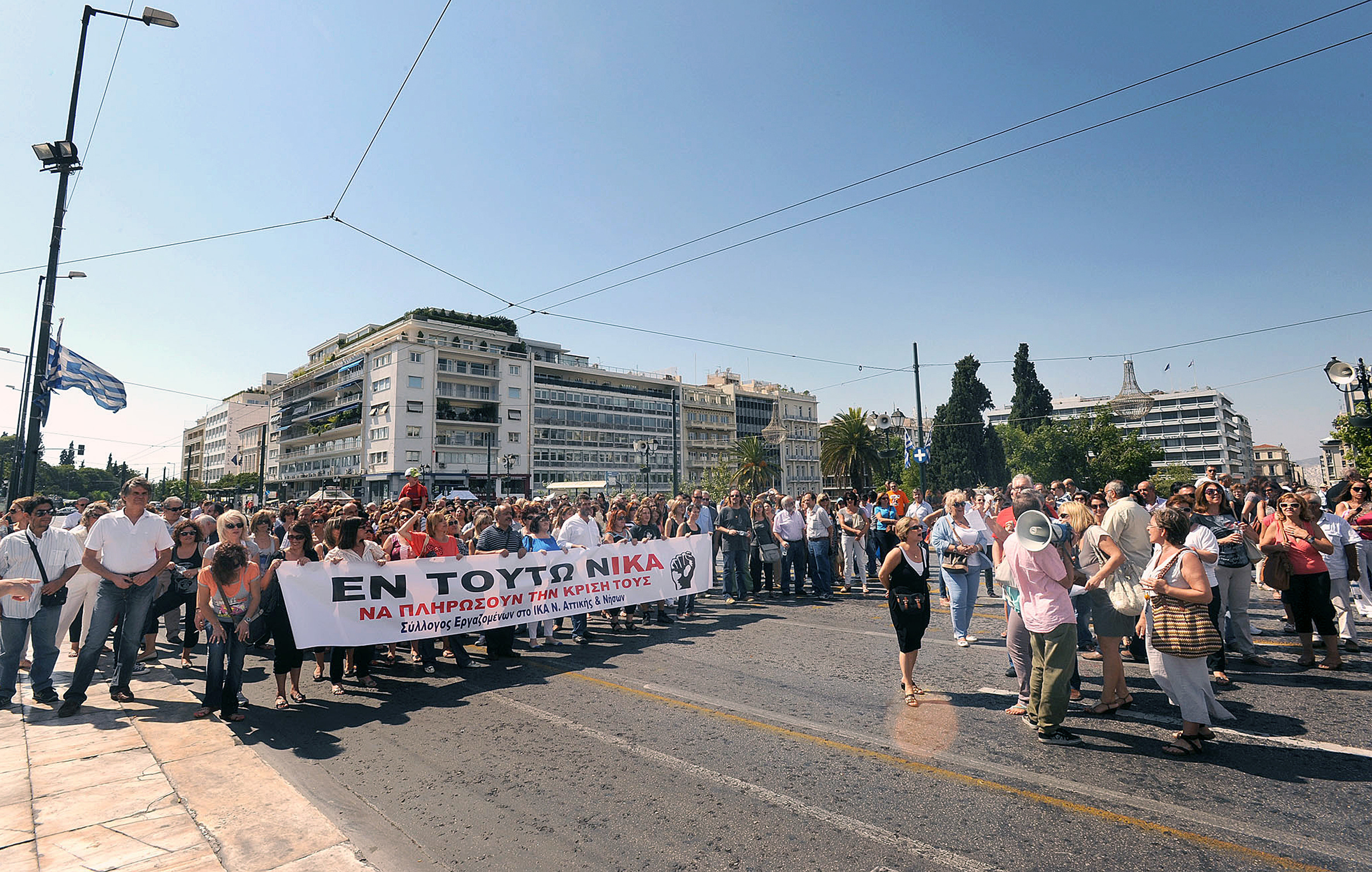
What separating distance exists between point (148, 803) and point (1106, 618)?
7793 mm

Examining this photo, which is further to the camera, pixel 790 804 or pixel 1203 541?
pixel 1203 541

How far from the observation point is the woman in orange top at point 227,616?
6.61 meters

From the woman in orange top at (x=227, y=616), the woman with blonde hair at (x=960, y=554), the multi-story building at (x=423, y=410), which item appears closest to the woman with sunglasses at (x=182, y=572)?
the woman in orange top at (x=227, y=616)

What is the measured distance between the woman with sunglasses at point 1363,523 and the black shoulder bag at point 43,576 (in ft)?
49.4

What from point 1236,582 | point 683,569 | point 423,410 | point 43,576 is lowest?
point 683,569

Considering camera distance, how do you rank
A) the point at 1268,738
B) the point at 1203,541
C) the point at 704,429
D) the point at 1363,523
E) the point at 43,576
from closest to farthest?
the point at 1268,738
the point at 1203,541
the point at 43,576
the point at 1363,523
the point at 704,429

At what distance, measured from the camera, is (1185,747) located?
4.89 metres

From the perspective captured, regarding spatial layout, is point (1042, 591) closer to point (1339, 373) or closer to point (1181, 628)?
point (1181, 628)

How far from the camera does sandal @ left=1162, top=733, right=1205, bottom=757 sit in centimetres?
489

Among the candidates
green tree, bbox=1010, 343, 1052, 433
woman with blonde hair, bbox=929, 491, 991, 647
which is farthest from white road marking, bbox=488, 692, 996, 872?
green tree, bbox=1010, 343, 1052, 433

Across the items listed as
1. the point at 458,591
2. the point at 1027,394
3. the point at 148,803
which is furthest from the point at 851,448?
the point at 148,803

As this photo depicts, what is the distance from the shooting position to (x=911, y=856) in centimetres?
369

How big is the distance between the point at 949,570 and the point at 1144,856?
17.9 ft

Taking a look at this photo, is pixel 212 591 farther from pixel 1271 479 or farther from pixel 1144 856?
pixel 1271 479
